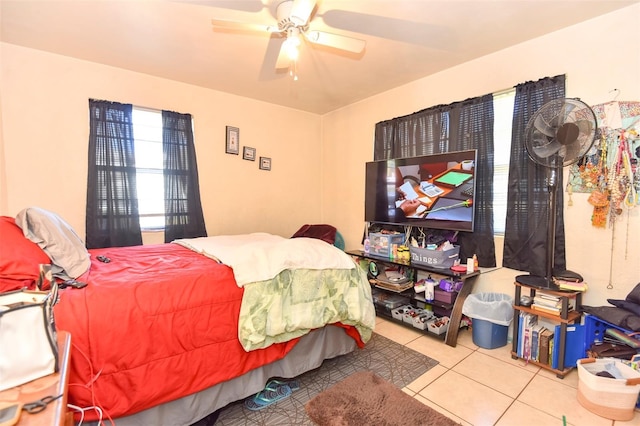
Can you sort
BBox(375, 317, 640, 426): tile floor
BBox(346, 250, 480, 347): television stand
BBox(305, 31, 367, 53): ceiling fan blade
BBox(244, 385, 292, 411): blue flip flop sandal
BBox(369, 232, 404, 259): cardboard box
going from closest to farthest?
BBox(375, 317, 640, 426): tile floor
BBox(244, 385, 292, 411): blue flip flop sandal
BBox(305, 31, 367, 53): ceiling fan blade
BBox(346, 250, 480, 347): television stand
BBox(369, 232, 404, 259): cardboard box

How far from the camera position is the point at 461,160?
2.75 m

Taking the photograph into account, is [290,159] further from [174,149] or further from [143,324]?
[143,324]

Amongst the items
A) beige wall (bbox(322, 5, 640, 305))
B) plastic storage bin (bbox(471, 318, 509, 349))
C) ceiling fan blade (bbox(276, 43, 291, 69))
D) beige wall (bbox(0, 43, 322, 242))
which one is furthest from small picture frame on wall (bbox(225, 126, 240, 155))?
plastic storage bin (bbox(471, 318, 509, 349))

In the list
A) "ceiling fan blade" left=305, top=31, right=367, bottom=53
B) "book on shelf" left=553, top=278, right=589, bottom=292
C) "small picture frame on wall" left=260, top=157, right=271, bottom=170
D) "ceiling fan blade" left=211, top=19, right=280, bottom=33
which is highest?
"ceiling fan blade" left=211, top=19, right=280, bottom=33

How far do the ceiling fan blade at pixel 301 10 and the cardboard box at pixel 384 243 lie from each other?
213 centimetres

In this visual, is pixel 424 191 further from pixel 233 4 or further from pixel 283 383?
pixel 233 4

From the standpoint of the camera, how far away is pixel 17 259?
55.2 inches

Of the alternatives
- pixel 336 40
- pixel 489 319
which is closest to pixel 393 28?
pixel 336 40

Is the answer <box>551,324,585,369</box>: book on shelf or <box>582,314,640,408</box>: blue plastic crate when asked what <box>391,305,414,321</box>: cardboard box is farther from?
<box>582,314,640,408</box>: blue plastic crate

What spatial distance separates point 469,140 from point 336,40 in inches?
63.2

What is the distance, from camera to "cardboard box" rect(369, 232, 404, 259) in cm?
319

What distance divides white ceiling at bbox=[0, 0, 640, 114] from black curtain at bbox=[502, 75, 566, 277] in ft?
1.28

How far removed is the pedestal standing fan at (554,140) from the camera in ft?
6.70

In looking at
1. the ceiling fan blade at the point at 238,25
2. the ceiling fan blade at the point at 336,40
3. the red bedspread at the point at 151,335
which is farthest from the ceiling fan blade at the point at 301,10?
the red bedspread at the point at 151,335
